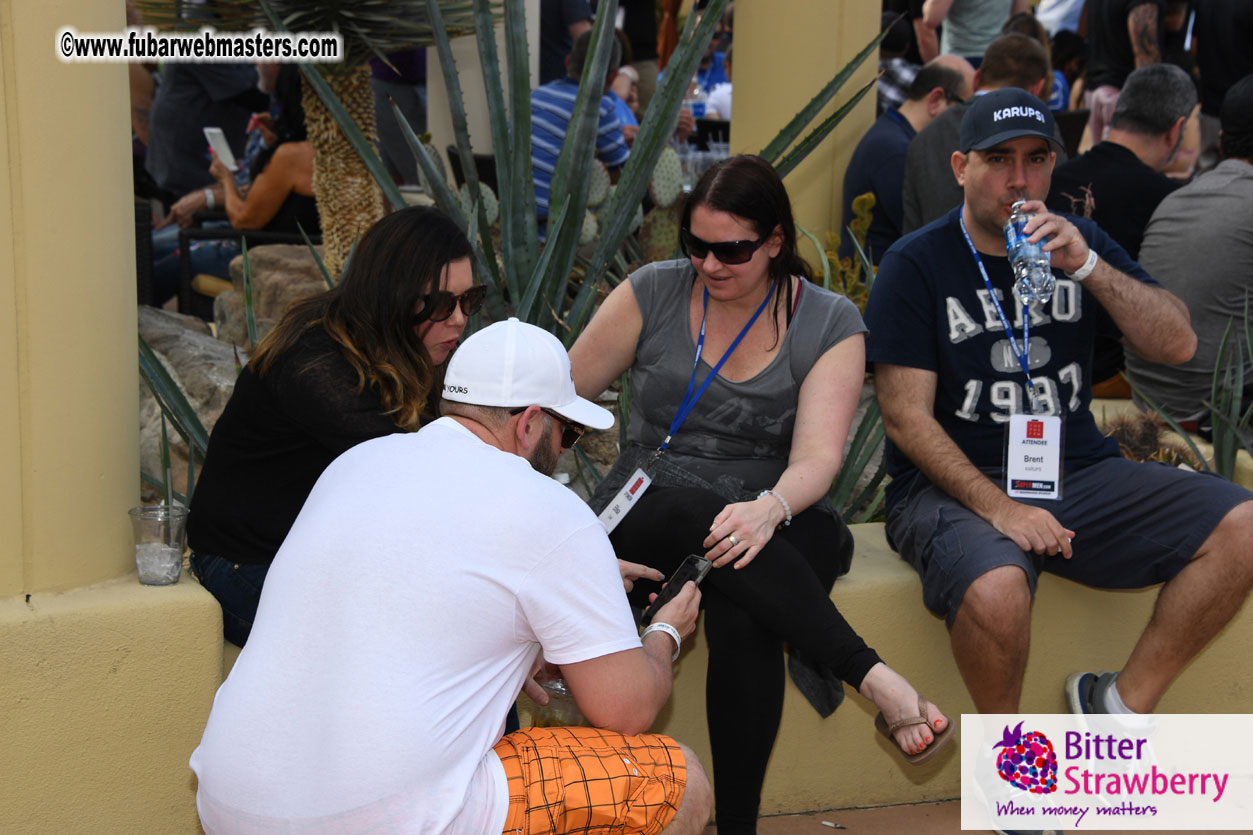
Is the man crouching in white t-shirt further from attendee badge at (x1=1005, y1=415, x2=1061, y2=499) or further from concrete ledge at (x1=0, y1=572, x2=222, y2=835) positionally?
attendee badge at (x1=1005, y1=415, x2=1061, y2=499)

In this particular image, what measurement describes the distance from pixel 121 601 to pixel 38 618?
0.49 ft

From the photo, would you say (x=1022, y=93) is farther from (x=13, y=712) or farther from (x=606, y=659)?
(x=13, y=712)

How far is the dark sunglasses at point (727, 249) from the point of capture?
289cm

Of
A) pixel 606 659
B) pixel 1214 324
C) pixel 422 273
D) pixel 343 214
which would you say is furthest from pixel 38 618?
pixel 1214 324

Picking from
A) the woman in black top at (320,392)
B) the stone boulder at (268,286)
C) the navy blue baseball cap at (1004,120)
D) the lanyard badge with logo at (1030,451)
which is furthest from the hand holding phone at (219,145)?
the lanyard badge with logo at (1030,451)

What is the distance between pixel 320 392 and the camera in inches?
98.3

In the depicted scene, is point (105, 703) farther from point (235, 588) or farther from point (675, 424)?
point (675, 424)

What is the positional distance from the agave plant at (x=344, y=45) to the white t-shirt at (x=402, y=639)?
3.08m

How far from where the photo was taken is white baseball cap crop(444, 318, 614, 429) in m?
2.02

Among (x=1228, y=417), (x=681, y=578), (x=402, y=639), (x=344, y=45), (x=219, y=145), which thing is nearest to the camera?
(x=402, y=639)

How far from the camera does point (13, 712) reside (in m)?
2.44

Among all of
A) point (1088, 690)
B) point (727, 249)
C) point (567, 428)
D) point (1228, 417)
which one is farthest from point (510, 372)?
point (1228, 417)

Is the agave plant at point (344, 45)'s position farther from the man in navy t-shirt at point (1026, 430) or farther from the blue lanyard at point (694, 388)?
the man in navy t-shirt at point (1026, 430)

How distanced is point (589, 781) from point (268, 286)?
171 inches
